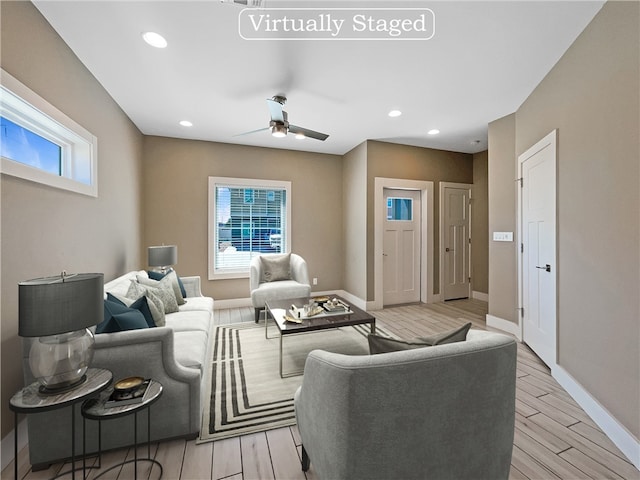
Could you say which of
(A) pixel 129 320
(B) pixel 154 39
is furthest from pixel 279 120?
(A) pixel 129 320

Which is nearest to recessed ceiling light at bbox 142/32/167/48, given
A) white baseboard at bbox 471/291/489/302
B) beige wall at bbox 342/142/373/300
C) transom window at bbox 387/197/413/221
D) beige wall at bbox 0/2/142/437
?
beige wall at bbox 0/2/142/437

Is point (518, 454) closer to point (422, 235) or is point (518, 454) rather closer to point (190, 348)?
point (190, 348)

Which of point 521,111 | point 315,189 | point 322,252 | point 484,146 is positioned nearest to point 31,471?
point 322,252

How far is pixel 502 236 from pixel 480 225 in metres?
1.70

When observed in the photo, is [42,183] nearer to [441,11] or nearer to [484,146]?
[441,11]

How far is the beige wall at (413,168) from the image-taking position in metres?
4.54

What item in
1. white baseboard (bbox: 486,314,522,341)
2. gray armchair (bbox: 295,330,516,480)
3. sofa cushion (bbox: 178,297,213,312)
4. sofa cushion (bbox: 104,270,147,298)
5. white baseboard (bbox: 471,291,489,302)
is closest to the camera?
gray armchair (bbox: 295,330,516,480)

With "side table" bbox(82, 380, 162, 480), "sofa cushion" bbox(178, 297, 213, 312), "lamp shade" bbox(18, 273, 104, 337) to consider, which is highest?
"lamp shade" bbox(18, 273, 104, 337)

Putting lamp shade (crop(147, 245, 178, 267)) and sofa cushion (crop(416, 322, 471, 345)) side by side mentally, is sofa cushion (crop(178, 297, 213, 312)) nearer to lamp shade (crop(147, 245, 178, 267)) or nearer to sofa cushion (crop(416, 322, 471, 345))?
lamp shade (crop(147, 245, 178, 267))

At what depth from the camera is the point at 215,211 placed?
15.2ft

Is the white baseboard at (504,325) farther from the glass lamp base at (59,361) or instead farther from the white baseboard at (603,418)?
the glass lamp base at (59,361)

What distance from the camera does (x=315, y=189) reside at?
5207 millimetres

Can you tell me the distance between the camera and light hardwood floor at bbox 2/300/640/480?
58.1 inches

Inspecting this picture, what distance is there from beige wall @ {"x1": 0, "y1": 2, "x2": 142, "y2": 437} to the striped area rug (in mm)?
1182
